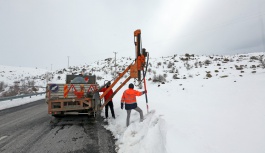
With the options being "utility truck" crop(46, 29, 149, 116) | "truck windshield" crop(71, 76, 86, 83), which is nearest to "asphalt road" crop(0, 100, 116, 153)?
"utility truck" crop(46, 29, 149, 116)

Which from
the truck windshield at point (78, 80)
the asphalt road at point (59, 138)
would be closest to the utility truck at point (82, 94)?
the asphalt road at point (59, 138)

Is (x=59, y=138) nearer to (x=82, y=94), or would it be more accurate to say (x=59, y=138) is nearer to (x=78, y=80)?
(x=82, y=94)

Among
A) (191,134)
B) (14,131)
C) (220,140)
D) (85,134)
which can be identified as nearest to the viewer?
(220,140)

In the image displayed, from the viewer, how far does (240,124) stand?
3908 millimetres

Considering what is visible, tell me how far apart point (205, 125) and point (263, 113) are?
63.6 inches

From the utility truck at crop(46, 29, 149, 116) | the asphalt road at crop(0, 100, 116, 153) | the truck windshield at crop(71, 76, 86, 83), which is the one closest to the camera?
the asphalt road at crop(0, 100, 116, 153)

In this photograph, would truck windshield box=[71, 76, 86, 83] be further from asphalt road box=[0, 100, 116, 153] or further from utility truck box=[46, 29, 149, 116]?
asphalt road box=[0, 100, 116, 153]

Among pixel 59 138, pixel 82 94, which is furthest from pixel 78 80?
pixel 59 138

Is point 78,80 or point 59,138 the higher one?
point 78,80

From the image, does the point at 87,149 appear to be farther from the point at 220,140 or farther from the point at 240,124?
the point at 240,124

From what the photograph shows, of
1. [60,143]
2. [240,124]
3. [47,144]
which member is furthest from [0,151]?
[240,124]

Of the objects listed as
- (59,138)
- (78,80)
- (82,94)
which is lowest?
(59,138)

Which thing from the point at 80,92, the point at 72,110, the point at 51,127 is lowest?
the point at 51,127

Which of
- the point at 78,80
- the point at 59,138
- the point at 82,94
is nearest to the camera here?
the point at 59,138
